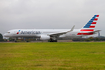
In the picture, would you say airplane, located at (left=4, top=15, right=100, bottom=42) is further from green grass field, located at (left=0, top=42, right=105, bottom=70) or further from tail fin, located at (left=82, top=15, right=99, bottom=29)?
green grass field, located at (left=0, top=42, right=105, bottom=70)

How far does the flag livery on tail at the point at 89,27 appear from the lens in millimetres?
36156

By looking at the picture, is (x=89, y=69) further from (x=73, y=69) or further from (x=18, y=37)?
(x=18, y=37)

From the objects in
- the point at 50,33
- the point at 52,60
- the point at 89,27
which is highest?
the point at 89,27

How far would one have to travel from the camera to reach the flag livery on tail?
119 feet

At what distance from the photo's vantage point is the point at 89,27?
3734cm

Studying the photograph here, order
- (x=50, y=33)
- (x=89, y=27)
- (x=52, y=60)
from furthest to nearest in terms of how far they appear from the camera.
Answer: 1. (x=89, y=27)
2. (x=50, y=33)
3. (x=52, y=60)

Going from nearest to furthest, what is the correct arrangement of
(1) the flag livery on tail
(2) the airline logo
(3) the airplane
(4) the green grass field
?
(4) the green grass field, (3) the airplane, (1) the flag livery on tail, (2) the airline logo

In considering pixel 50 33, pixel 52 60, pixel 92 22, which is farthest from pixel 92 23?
pixel 52 60

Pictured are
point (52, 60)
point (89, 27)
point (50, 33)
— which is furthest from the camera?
point (89, 27)

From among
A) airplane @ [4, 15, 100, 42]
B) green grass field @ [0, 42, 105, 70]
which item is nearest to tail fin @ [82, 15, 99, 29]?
airplane @ [4, 15, 100, 42]

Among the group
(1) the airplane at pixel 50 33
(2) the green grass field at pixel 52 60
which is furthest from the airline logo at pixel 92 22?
(2) the green grass field at pixel 52 60

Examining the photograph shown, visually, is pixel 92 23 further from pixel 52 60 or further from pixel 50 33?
pixel 52 60

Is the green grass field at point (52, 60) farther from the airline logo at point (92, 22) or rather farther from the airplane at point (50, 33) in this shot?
the airline logo at point (92, 22)

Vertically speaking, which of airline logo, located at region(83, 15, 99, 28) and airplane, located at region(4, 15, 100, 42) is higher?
airline logo, located at region(83, 15, 99, 28)
